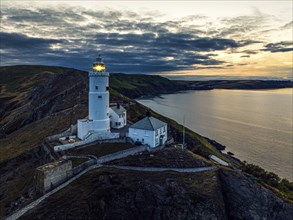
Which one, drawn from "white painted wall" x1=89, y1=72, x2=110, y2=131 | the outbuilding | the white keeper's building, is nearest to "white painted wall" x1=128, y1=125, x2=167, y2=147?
the white keeper's building

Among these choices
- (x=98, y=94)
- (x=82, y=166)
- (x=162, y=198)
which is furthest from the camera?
(x=98, y=94)

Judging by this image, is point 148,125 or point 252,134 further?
point 252,134

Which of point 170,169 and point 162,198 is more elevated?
point 170,169

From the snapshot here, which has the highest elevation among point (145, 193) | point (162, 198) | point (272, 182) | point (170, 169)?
point (170, 169)

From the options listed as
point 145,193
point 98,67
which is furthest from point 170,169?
point 98,67

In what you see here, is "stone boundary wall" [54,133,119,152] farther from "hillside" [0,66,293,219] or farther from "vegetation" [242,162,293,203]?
"vegetation" [242,162,293,203]

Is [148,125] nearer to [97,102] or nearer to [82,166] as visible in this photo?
[97,102]

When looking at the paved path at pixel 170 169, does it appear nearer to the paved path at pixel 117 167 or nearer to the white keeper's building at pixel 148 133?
the paved path at pixel 117 167

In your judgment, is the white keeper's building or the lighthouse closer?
the white keeper's building

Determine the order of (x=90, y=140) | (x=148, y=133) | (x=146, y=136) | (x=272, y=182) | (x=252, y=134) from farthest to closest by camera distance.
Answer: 1. (x=252, y=134)
2. (x=272, y=182)
3. (x=90, y=140)
4. (x=146, y=136)
5. (x=148, y=133)
